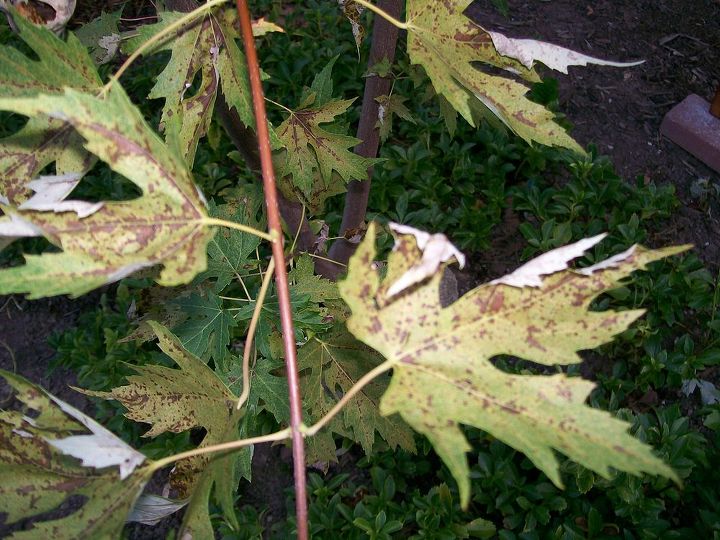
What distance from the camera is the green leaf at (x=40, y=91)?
0.72m

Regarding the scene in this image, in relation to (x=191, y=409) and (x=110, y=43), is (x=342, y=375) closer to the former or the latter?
(x=191, y=409)

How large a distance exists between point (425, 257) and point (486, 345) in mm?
98

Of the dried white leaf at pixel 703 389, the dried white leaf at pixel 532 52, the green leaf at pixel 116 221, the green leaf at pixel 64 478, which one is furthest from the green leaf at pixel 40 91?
the dried white leaf at pixel 703 389

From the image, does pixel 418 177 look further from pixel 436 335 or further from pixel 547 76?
pixel 436 335

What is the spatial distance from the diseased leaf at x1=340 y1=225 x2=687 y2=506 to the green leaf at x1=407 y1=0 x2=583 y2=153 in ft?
0.85

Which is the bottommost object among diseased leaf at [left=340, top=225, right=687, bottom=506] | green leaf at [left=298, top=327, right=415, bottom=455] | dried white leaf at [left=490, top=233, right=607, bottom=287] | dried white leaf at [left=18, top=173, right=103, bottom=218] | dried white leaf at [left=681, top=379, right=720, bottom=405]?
dried white leaf at [left=681, top=379, right=720, bottom=405]

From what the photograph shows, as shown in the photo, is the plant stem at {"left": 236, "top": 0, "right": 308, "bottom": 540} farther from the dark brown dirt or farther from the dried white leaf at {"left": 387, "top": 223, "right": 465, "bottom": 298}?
the dark brown dirt

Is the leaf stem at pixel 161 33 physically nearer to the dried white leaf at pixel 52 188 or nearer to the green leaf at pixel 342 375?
the dried white leaf at pixel 52 188

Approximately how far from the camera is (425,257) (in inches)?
24.0

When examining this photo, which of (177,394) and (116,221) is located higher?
(116,221)

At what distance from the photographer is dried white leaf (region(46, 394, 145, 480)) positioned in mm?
630


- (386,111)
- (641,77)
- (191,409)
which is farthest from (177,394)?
(641,77)

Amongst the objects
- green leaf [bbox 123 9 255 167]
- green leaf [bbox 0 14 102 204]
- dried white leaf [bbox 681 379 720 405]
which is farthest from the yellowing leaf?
dried white leaf [bbox 681 379 720 405]

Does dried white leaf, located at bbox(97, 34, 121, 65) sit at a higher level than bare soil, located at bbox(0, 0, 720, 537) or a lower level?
higher
